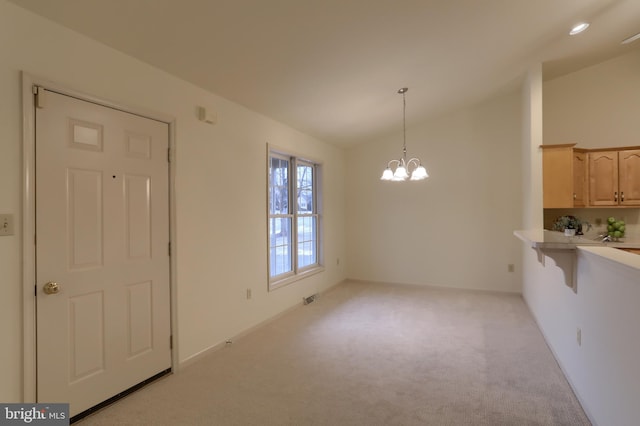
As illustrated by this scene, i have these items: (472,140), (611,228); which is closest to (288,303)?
(472,140)

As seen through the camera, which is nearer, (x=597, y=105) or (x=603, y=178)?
(x=603, y=178)

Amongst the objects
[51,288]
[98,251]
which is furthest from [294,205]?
[51,288]

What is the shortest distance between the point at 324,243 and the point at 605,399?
4045mm

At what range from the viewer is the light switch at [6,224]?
1.80 m

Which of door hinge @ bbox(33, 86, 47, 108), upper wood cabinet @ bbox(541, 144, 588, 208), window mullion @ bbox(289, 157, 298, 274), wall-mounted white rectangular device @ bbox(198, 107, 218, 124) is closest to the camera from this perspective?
door hinge @ bbox(33, 86, 47, 108)

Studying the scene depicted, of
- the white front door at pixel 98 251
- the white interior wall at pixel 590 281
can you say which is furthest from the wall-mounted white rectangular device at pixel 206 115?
the white interior wall at pixel 590 281

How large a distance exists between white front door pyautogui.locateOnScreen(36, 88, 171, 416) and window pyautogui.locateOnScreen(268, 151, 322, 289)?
176cm

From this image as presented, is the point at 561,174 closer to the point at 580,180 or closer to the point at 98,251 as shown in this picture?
the point at 580,180

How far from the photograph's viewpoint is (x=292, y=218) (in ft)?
15.8

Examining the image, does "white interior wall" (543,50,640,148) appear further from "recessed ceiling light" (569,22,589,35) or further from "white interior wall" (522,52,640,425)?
"recessed ceiling light" (569,22,589,35)

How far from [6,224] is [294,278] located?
3.26 meters

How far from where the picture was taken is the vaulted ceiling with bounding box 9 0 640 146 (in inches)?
85.0

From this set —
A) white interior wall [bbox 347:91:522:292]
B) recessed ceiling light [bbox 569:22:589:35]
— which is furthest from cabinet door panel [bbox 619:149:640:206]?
recessed ceiling light [bbox 569:22:589:35]

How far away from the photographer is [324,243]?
18.3 ft
